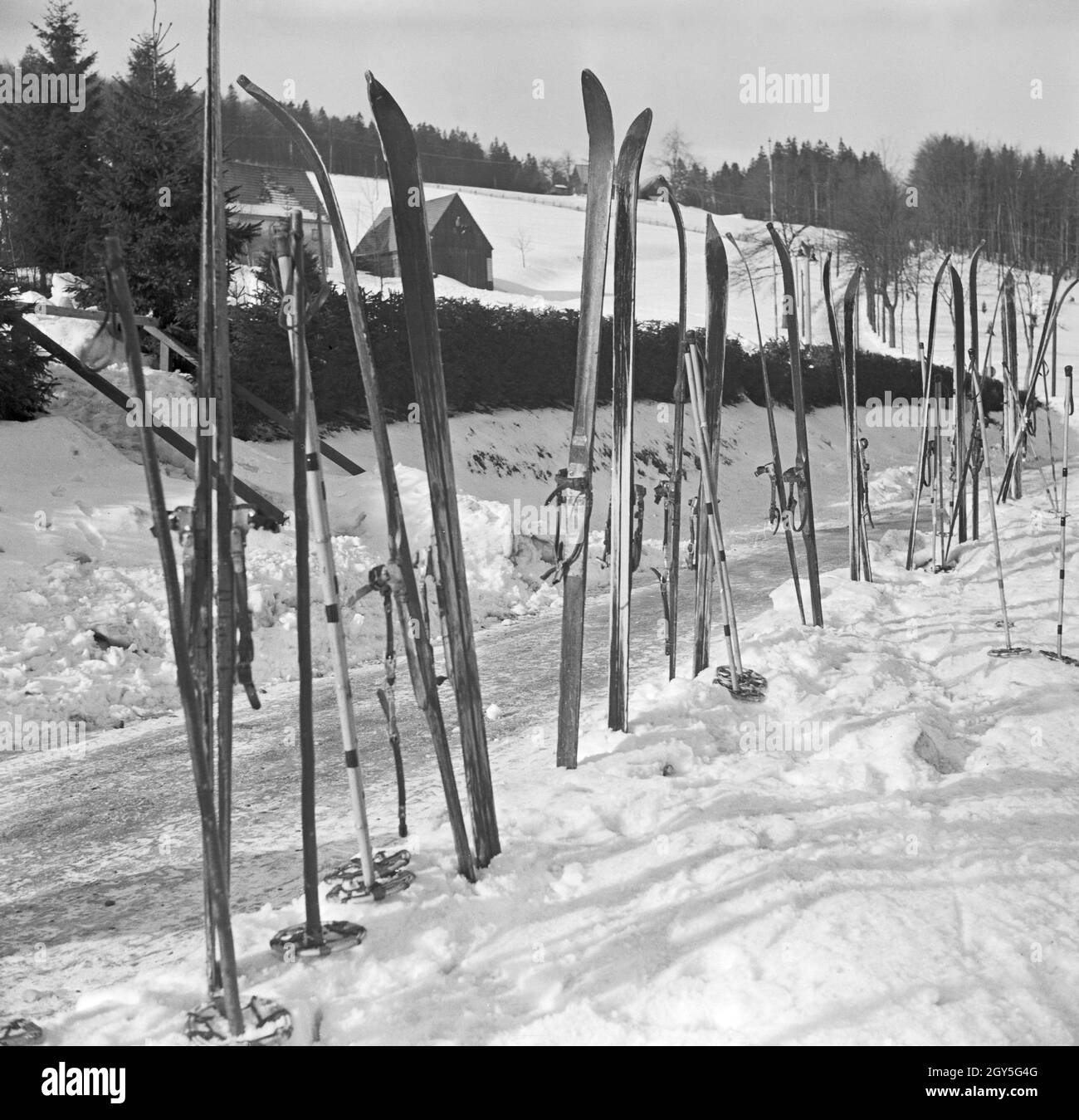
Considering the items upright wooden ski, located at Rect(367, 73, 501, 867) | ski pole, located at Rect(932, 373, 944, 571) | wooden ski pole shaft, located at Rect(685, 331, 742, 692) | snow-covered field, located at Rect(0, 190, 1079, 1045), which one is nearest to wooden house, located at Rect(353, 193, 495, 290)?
ski pole, located at Rect(932, 373, 944, 571)

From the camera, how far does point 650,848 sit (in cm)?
333

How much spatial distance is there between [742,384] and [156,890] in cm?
2250

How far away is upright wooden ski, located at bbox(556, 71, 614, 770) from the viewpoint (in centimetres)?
420

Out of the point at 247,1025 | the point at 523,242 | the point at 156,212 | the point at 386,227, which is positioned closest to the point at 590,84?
the point at 247,1025

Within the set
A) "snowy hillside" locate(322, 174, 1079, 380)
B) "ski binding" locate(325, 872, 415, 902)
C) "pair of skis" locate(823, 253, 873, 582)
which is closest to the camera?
"ski binding" locate(325, 872, 415, 902)

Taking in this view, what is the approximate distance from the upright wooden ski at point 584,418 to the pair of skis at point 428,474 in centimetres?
90

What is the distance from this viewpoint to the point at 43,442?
9.66m

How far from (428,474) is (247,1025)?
161cm

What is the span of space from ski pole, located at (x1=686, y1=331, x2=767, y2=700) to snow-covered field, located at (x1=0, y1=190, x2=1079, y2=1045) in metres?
0.18

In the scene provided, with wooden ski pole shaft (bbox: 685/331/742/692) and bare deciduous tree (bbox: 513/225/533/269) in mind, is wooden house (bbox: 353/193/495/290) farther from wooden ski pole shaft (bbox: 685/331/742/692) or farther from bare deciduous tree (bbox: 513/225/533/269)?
wooden ski pole shaft (bbox: 685/331/742/692)

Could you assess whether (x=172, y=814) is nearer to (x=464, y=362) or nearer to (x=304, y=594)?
(x=304, y=594)

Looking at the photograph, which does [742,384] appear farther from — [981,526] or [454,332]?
[981,526]

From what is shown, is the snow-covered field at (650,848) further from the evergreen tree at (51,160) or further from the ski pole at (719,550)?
the evergreen tree at (51,160)
